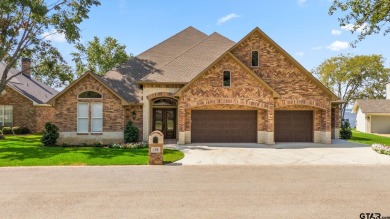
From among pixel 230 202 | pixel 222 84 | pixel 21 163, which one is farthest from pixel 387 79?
pixel 21 163

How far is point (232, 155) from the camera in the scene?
589 inches

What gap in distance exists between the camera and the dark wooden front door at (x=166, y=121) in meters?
21.4

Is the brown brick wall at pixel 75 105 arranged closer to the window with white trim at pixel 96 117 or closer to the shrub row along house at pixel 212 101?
the shrub row along house at pixel 212 101

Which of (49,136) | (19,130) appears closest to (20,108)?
(19,130)

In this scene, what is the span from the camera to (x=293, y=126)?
68.2 feet

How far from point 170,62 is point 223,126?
7.07 m

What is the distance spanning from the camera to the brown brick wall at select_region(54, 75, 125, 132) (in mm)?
18875

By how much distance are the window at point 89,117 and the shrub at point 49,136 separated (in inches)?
63.9

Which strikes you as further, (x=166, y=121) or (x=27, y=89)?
(x=27, y=89)

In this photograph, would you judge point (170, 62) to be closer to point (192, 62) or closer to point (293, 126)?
point (192, 62)

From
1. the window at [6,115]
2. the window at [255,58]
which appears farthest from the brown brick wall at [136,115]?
the window at [6,115]

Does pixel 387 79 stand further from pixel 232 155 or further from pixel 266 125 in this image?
pixel 232 155

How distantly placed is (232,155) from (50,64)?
837 inches

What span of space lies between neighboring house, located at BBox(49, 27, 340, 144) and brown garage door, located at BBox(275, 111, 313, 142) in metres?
0.08
